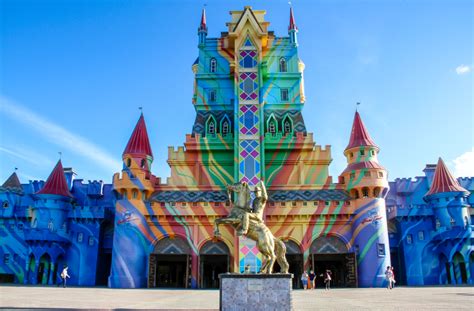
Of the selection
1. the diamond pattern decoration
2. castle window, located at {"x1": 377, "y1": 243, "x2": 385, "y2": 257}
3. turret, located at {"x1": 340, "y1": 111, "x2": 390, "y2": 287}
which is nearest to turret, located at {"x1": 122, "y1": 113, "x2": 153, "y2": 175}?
the diamond pattern decoration

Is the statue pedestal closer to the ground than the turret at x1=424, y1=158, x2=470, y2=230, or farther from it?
closer to the ground

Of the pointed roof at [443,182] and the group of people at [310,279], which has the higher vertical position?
the pointed roof at [443,182]

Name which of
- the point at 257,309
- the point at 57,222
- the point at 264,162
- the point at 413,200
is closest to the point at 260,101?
the point at 264,162

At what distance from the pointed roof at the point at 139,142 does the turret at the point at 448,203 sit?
89.1 feet

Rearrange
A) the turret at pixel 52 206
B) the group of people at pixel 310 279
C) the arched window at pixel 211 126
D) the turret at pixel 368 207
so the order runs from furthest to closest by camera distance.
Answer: the arched window at pixel 211 126 < the turret at pixel 52 206 < the turret at pixel 368 207 < the group of people at pixel 310 279

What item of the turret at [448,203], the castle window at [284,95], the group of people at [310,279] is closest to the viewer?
the group of people at [310,279]

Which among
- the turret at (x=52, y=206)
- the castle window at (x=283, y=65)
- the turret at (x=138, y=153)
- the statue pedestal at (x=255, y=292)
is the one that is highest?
the castle window at (x=283, y=65)

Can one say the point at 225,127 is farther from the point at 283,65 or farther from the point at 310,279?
the point at 310,279

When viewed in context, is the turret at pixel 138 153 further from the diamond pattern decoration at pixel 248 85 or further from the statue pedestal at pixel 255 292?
the statue pedestal at pixel 255 292

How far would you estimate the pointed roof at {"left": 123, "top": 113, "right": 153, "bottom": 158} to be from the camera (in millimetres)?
37000

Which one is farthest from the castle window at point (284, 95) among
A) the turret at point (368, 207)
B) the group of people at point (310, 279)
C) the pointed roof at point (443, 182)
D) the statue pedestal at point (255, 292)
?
the statue pedestal at point (255, 292)

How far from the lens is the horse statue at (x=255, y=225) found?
1336 centimetres

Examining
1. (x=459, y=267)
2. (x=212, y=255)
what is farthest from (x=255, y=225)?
(x=459, y=267)

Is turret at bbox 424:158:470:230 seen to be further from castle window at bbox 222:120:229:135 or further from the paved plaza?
castle window at bbox 222:120:229:135
